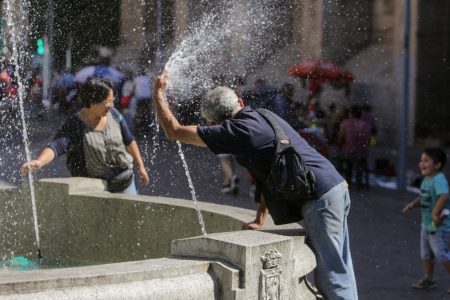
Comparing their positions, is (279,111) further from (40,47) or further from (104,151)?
(40,47)

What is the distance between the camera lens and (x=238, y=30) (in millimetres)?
14617

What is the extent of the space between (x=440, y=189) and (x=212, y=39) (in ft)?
23.9

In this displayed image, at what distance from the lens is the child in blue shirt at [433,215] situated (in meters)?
7.54

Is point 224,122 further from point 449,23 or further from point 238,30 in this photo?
point 449,23

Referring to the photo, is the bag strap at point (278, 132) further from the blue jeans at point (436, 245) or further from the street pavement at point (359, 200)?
the blue jeans at point (436, 245)

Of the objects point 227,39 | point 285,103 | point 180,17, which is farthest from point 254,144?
point 180,17

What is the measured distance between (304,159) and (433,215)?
9.69 ft

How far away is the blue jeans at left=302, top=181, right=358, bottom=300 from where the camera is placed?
15.9 feet

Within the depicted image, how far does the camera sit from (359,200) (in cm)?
1330

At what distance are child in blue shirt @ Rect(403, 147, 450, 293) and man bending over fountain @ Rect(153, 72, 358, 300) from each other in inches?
107

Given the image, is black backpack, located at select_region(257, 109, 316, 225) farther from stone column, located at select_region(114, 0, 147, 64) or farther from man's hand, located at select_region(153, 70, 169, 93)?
stone column, located at select_region(114, 0, 147, 64)

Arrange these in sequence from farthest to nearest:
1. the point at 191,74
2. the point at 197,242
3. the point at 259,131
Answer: the point at 191,74, the point at 259,131, the point at 197,242

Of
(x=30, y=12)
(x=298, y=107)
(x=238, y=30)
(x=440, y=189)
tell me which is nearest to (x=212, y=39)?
(x=238, y=30)

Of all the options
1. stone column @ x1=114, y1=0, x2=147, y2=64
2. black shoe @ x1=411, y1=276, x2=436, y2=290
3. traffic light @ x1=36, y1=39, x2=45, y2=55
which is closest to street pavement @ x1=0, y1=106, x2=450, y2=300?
black shoe @ x1=411, y1=276, x2=436, y2=290
